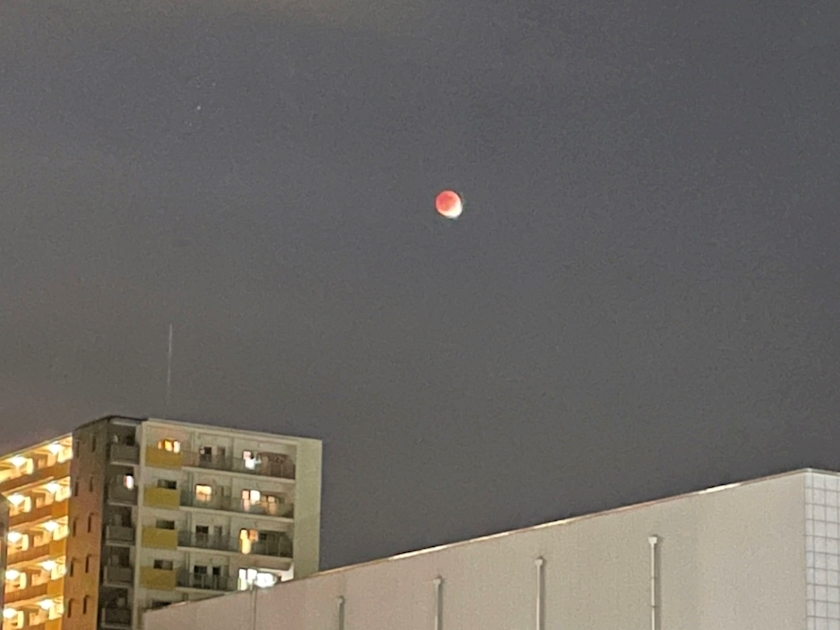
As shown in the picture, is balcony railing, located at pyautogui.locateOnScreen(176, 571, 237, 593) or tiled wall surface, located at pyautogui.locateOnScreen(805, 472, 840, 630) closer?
tiled wall surface, located at pyautogui.locateOnScreen(805, 472, 840, 630)

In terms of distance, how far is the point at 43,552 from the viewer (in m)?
31.4

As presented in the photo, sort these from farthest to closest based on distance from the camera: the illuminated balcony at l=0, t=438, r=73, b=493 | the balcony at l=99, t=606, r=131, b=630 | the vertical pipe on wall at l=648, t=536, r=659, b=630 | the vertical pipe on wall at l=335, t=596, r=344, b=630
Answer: the illuminated balcony at l=0, t=438, r=73, b=493, the balcony at l=99, t=606, r=131, b=630, the vertical pipe on wall at l=335, t=596, r=344, b=630, the vertical pipe on wall at l=648, t=536, r=659, b=630

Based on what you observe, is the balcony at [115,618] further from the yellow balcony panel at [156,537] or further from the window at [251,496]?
the window at [251,496]

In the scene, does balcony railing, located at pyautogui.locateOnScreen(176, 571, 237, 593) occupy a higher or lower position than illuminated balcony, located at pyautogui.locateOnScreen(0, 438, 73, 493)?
lower

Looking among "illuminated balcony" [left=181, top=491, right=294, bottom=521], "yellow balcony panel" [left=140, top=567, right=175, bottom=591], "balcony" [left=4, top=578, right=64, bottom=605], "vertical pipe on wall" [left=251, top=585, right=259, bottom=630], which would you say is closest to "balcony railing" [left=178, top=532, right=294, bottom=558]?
"illuminated balcony" [left=181, top=491, right=294, bottom=521]

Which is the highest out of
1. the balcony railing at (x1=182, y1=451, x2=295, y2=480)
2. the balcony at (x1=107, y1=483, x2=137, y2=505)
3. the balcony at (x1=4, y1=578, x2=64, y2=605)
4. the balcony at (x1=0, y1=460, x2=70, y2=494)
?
the balcony railing at (x1=182, y1=451, x2=295, y2=480)

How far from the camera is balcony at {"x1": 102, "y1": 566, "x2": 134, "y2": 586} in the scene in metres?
29.6

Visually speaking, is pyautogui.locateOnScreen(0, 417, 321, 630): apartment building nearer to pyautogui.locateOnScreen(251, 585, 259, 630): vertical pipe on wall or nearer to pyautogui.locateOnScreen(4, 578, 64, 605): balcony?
pyautogui.locateOnScreen(4, 578, 64, 605): balcony

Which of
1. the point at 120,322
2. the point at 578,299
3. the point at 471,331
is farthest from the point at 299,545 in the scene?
the point at 578,299

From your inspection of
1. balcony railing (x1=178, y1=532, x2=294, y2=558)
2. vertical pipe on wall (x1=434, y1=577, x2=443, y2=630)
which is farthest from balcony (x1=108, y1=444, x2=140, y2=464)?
vertical pipe on wall (x1=434, y1=577, x2=443, y2=630)

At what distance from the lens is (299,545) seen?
3130 centimetres

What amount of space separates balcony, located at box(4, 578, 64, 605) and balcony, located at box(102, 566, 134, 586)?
1600 millimetres

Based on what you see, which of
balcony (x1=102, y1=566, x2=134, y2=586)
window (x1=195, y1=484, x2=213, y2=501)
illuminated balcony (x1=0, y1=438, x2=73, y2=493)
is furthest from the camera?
illuminated balcony (x1=0, y1=438, x2=73, y2=493)

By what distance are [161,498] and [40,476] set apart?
242 centimetres
